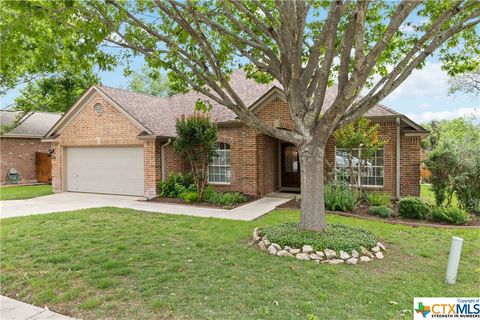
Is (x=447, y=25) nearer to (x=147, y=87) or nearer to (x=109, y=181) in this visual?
(x=109, y=181)

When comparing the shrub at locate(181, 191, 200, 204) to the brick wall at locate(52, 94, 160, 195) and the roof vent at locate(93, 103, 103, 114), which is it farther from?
the roof vent at locate(93, 103, 103, 114)

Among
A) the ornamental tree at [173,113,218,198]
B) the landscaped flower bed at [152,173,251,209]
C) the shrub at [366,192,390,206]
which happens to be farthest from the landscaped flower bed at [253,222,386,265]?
the ornamental tree at [173,113,218,198]

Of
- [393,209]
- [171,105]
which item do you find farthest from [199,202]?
[171,105]

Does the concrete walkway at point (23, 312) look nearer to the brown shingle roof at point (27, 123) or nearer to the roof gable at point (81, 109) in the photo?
the roof gable at point (81, 109)

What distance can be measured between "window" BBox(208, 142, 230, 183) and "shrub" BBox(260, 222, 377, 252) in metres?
7.37

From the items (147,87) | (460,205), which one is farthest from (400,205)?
(147,87)

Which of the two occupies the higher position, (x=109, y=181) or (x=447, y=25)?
(x=447, y=25)

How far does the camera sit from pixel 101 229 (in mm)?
7984

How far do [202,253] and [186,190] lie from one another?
6.84 meters

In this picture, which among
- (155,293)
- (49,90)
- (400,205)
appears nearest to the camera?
(155,293)

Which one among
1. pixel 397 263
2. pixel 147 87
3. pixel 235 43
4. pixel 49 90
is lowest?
pixel 397 263

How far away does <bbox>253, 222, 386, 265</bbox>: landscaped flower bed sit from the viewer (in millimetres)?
5746

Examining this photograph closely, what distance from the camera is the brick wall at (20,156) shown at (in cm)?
2011

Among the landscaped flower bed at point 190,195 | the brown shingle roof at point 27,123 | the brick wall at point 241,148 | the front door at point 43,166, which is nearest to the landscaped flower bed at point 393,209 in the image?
the brick wall at point 241,148
